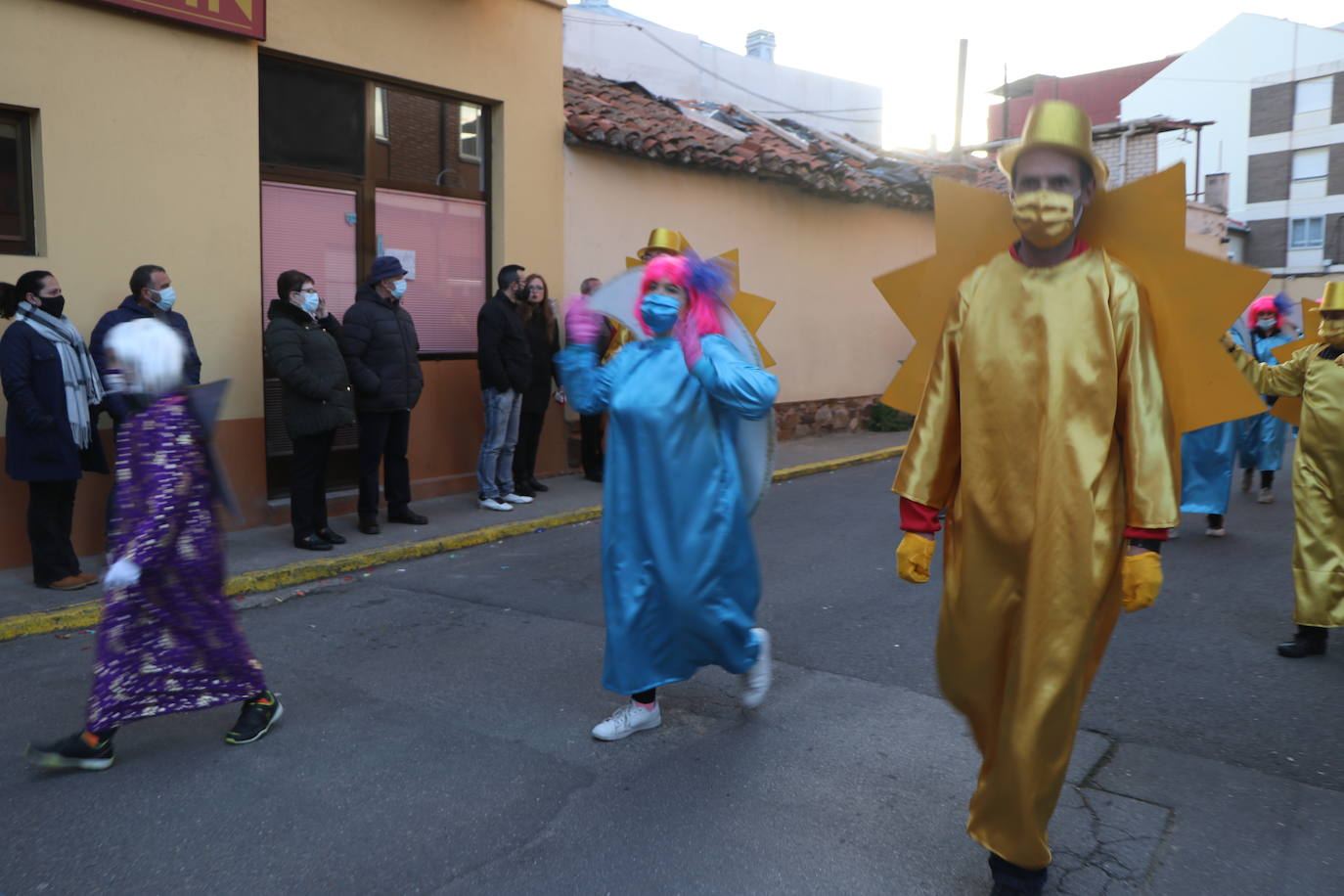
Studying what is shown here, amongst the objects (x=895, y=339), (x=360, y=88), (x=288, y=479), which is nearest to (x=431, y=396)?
(x=288, y=479)

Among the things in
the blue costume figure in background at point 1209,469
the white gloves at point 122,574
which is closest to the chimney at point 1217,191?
the blue costume figure in background at point 1209,469

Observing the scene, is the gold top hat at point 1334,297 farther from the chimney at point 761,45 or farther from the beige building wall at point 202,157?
the chimney at point 761,45

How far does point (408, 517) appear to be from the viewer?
8305mm

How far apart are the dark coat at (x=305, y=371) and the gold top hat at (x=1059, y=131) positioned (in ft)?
17.8

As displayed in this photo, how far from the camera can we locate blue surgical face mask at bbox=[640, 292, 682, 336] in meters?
4.16

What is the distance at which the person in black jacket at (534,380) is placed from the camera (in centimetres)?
939

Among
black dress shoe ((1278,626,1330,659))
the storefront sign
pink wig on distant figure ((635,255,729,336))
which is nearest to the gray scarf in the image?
the storefront sign

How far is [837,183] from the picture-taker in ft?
44.8

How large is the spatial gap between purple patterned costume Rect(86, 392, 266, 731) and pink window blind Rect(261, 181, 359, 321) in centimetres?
451

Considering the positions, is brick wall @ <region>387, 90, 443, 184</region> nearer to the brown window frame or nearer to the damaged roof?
the damaged roof

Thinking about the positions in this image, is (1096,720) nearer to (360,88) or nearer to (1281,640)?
(1281,640)

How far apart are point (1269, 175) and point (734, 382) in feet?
145

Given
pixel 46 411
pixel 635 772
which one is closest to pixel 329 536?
pixel 46 411

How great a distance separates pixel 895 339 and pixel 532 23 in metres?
7.80
